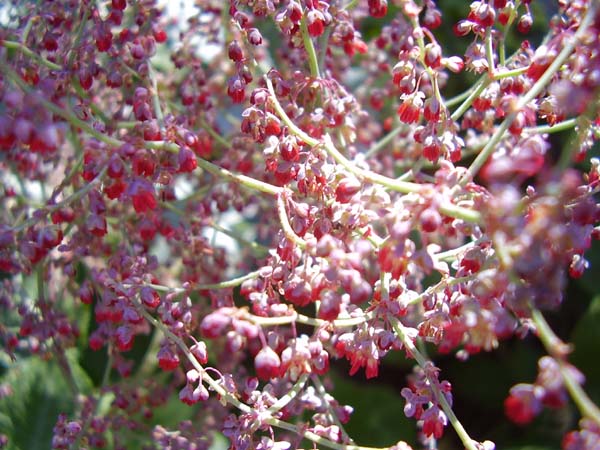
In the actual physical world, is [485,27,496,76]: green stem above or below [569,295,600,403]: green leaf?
above

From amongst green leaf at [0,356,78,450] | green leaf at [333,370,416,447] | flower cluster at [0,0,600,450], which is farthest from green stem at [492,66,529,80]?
green leaf at [0,356,78,450]

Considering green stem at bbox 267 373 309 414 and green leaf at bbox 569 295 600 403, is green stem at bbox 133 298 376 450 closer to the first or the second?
green stem at bbox 267 373 309 414

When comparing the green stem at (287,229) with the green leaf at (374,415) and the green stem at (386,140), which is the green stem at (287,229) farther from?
the green leaf at (374,415)

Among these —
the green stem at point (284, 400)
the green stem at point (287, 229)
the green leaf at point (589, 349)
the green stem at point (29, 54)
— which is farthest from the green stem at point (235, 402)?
the green leaf at point (589, 349)

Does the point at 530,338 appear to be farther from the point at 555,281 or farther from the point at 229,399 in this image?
the point at 555,281

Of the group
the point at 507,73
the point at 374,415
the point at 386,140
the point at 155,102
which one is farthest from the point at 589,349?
the point at 155,102

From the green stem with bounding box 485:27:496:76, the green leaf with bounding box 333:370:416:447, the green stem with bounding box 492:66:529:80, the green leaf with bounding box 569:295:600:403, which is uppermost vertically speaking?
the green stem with bounding box 485:27:496:76

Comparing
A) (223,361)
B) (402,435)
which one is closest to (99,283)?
(223,361)

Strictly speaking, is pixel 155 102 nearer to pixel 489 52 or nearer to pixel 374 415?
pixel 489 52

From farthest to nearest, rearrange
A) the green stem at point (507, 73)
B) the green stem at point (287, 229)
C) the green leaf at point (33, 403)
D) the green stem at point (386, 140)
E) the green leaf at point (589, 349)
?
the green leaf at point (589, 349) → the green leaf at point (33, 403) → the green stem at point (386, 140) → the green stem at point (507, 73) → the green stem at point (287, 229)

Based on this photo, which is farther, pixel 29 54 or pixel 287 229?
pixel 29 54

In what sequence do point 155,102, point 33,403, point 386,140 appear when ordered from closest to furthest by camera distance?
1. point 155,102
2. point 386,140
3. point 33,403
